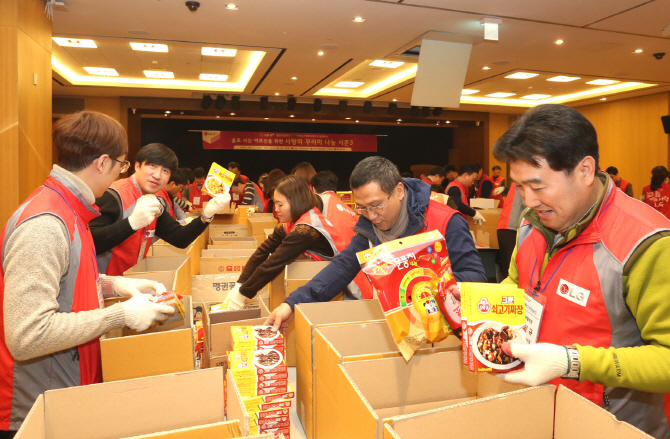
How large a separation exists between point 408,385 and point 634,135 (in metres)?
11.9

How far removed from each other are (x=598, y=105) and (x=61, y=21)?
37.7 feet

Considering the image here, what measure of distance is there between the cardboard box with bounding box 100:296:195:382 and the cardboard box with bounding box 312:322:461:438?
0.36 meters

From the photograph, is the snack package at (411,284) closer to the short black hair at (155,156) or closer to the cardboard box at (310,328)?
the cardboard box at (310,328)

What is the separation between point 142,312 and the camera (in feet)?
4.16

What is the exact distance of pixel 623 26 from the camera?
531cm

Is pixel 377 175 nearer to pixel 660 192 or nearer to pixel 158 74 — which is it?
pixel 660 192

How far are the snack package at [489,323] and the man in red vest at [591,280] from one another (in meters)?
0.03

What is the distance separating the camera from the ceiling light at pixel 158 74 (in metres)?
8.17

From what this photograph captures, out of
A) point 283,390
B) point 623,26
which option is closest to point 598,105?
point 623,26

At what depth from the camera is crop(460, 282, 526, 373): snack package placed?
92 centimetres

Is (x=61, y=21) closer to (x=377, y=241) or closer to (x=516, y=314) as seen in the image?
(x=377, y=241)

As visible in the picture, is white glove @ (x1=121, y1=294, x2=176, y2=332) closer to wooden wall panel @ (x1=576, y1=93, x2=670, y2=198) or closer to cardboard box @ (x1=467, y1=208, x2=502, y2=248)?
cardboard box @ (x1=467, y1=208, x2=502, y2=248)

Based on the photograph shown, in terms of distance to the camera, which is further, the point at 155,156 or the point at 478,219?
the point at 478,219

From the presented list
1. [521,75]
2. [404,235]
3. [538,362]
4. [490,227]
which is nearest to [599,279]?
[538,362]
